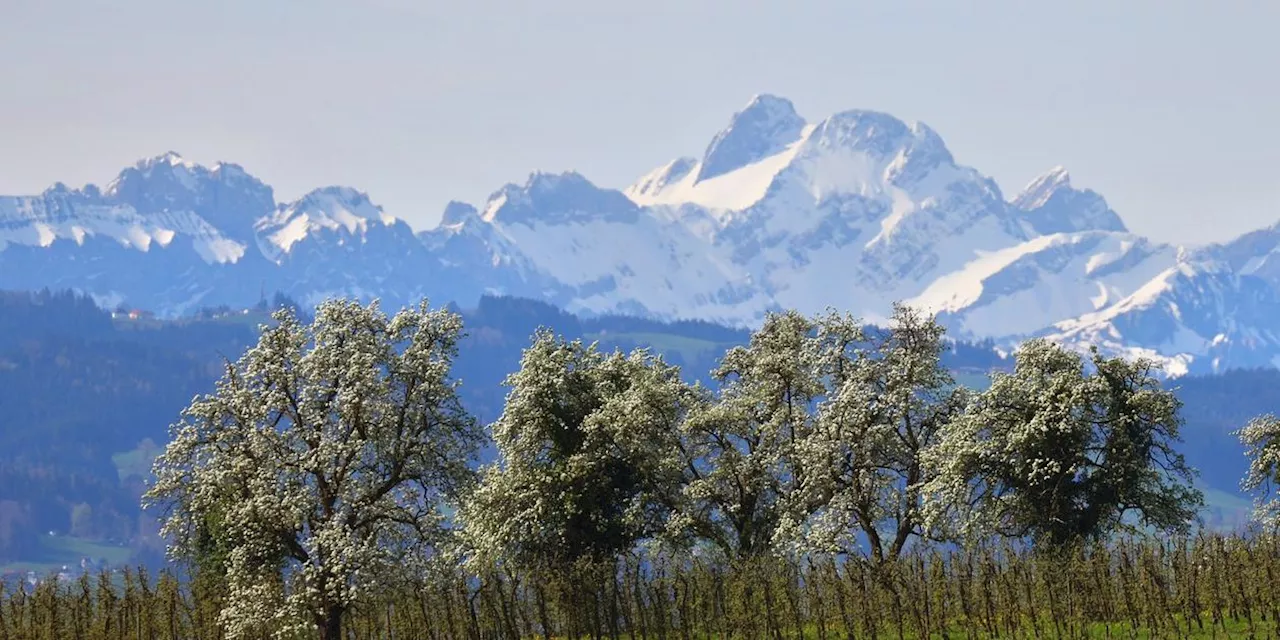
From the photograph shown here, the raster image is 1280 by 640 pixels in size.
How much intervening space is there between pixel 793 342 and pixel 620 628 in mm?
19208

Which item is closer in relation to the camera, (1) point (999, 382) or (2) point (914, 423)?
(1) point (999, 382)

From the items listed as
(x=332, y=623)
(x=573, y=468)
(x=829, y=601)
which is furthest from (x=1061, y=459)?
(x=332, y=623)

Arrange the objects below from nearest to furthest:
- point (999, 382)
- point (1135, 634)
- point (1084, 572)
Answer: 1. point (1135, 634)
2. point (1084, 572)
3. point (999, 382)

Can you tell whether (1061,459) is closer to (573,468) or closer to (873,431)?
(873,431)

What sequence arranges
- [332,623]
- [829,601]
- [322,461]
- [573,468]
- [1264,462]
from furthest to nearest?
[1264,462] < [573,468] < [829,601] < [332,623] < [322,461]

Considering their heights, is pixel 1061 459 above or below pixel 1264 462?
above

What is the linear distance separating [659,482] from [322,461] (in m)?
20.4

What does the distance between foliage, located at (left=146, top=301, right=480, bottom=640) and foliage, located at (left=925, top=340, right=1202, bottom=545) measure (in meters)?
A: 24.6

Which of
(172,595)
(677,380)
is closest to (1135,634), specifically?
(677,380)

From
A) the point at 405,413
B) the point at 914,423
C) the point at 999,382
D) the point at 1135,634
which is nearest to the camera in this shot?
the point at 1135,634

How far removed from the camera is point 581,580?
83.1m

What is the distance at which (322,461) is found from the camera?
75.5 m

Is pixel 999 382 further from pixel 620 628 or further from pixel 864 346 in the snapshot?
pixel 620 628

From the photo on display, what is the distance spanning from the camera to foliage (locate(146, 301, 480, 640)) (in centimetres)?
7506
